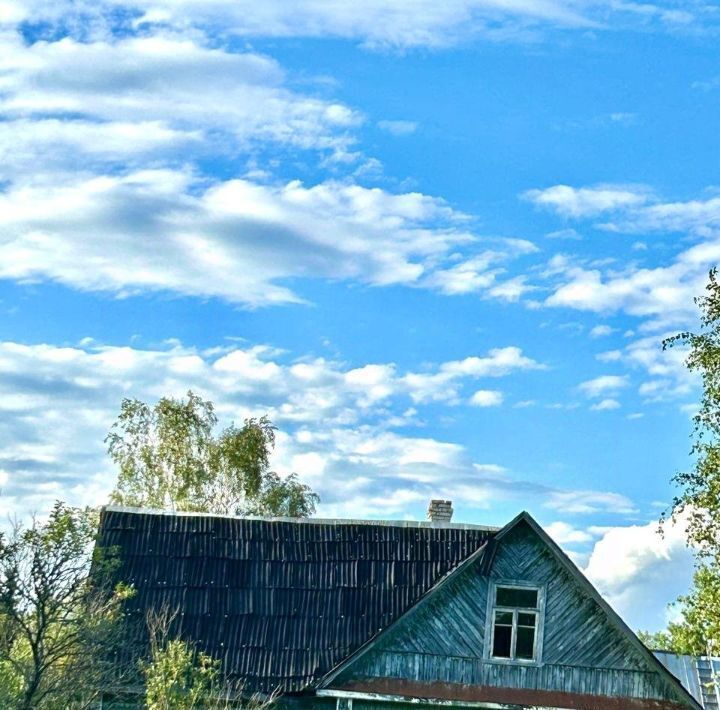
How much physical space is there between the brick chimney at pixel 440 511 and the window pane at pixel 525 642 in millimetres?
4436

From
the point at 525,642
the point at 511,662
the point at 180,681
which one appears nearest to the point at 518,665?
the point at 511,662

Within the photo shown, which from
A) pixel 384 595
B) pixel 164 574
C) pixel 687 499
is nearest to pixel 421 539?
pixel 384 595

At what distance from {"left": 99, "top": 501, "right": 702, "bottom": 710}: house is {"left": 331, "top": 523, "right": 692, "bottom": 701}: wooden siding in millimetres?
20

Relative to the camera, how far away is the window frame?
1030 inches

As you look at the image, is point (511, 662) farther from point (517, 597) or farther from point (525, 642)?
point (517, 597)

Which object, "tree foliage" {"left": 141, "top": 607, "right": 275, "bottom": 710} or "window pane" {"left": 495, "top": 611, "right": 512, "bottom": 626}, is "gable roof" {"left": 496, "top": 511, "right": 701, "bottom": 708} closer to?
"window pane" {"left": 495, "top": 611, "right": 512, "bottom": 626}

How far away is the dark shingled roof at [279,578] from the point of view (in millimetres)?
26484

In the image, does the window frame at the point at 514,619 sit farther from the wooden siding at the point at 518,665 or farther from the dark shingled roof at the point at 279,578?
the dark shingled roof at the point at 279,578

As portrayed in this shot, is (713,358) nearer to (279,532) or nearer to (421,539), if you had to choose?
(421,539)

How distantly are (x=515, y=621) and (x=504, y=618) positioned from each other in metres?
0.23

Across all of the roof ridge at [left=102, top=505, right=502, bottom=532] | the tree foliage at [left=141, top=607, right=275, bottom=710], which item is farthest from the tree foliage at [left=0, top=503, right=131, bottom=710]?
the roof ridge at [left=102, top=505, right=502, bottom=532]

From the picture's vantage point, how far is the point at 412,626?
2598 cm

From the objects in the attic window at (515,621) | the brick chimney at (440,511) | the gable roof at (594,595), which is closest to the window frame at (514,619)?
the attic window at (515,621)

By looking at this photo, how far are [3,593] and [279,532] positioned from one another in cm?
→ 920
